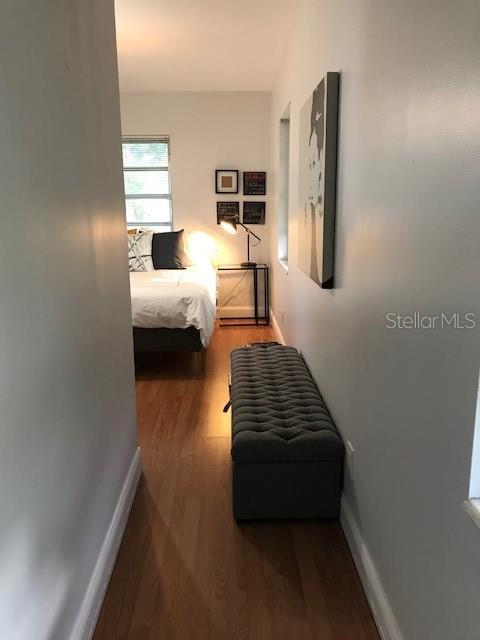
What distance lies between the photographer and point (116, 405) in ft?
6.68

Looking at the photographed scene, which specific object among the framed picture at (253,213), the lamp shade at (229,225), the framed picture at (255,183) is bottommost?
the lamp shade at (229,225)

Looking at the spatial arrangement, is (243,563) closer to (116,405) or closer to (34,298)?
(116,405)

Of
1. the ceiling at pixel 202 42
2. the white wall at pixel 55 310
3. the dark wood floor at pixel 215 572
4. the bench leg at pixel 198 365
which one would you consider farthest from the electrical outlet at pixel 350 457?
the ceiling at pixel 202 42

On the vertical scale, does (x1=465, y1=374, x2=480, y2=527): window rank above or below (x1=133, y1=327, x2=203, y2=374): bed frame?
above

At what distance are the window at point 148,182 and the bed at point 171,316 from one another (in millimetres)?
1778

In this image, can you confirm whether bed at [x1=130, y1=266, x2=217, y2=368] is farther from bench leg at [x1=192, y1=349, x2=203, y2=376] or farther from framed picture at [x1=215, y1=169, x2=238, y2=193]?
framed picture at [x1=215, y1=169, x2=238, y2=193]

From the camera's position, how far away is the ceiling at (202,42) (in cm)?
314

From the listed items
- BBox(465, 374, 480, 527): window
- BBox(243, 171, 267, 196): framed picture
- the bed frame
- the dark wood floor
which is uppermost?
BBox(243, 171, 267, 196): framed picture

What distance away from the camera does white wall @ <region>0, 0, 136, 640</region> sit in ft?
3.50

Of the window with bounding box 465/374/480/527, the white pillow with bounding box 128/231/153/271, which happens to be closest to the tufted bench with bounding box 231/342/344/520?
the window with bounding box 465/374/480/527

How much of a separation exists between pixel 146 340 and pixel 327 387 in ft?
6.29

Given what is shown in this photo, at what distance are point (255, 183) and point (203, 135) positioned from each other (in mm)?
763

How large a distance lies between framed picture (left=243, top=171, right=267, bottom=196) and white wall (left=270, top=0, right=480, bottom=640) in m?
3.55

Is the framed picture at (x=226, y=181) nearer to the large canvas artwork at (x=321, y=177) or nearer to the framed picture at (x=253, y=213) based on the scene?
the framed picture at (x=253, y=213)
